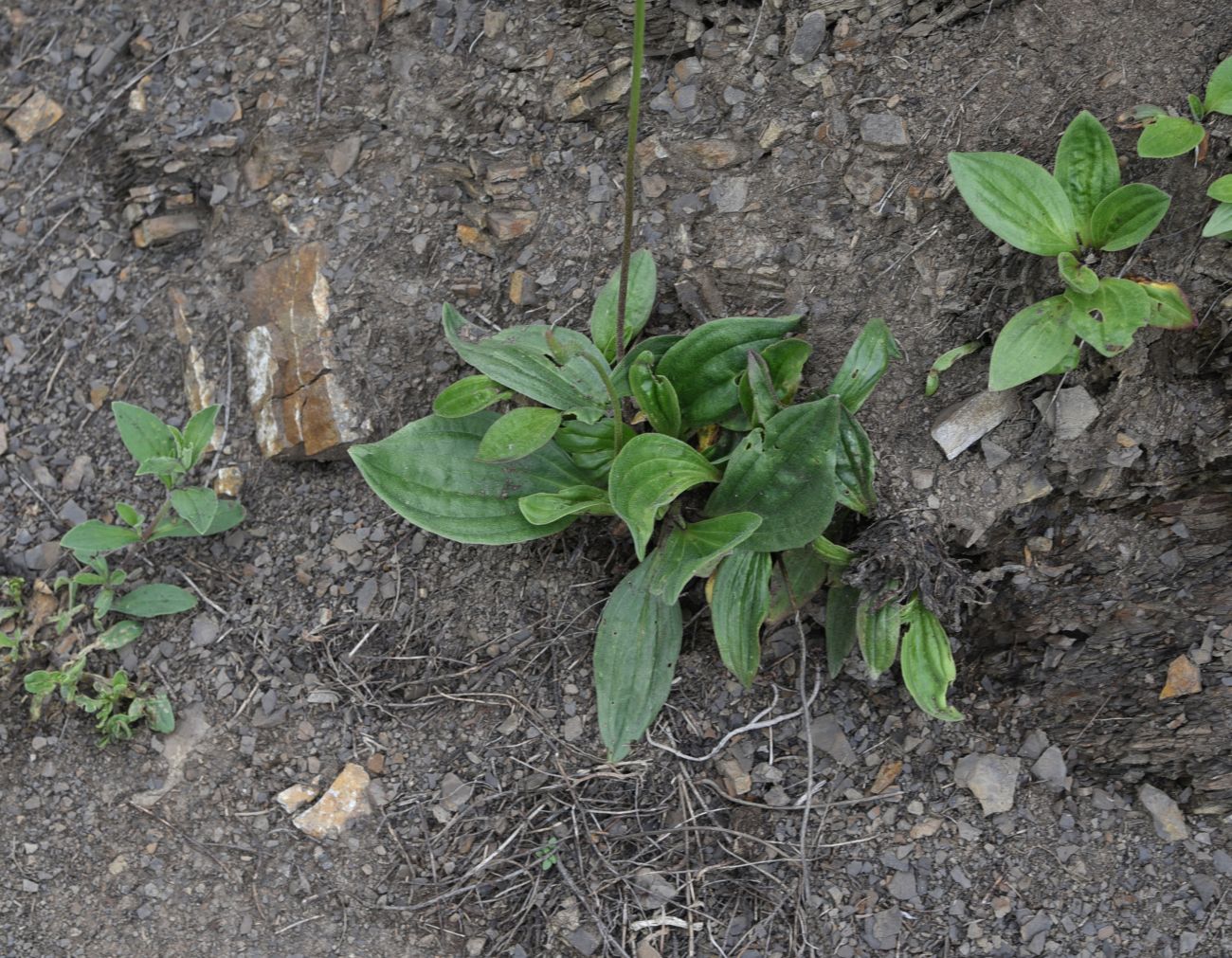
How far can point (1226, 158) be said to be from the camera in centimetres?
238

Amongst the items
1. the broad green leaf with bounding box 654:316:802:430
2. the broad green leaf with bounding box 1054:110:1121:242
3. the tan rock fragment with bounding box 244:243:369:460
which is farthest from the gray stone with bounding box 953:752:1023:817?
the tan rock fragment with bounding box 244:243:369:460

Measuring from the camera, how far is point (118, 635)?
2.93 meters

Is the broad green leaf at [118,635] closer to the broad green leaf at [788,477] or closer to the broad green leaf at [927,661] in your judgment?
the broad green leaf at [788,477]

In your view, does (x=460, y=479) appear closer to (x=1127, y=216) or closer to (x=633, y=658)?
(x=633, y=658)

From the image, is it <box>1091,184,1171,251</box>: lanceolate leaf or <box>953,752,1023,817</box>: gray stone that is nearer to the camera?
<box>1091,184,1171,251</box>: lanceolate leaf

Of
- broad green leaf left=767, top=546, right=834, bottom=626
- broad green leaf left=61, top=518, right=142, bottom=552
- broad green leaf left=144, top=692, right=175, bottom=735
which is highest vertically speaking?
broad green leaf left=61, top=518, right=142, bottom=552

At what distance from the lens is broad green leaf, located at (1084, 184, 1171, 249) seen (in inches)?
91.7

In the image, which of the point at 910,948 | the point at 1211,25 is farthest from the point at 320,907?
the point at 1211,25

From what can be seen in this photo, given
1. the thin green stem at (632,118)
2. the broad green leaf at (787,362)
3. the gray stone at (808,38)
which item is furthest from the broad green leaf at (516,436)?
the gray stone at (808,38)

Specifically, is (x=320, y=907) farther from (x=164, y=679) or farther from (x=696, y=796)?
(x=696, y=796)

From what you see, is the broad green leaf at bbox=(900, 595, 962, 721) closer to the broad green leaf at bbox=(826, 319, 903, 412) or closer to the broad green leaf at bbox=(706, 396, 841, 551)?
the broad green leaf at bbox=(706, 396, 841, 551)

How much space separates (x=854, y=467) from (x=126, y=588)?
Answer: 208 centimetres

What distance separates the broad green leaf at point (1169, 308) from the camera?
2.31 metres

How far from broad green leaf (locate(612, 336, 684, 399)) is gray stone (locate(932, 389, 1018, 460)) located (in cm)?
69
